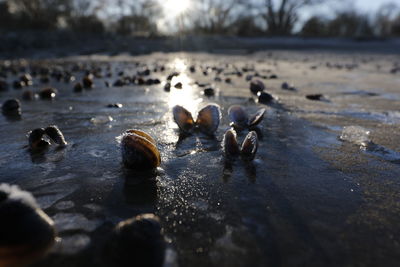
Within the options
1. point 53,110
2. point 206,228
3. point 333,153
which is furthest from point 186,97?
point 206,228

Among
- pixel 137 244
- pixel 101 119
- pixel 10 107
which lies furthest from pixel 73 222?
pixel 10 107

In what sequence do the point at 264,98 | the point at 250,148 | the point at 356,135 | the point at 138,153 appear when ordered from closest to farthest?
the point at 138,153, the point at 250,148, the point at 356,135, the point at 264,98

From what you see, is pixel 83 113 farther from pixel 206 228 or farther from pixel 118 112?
pixel 206 228

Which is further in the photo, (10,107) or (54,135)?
(10,107)

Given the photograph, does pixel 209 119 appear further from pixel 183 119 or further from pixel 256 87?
pixel 256 87

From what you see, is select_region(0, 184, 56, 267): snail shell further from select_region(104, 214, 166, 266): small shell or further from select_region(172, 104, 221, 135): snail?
select_region(172, 104, 221, 135): snail

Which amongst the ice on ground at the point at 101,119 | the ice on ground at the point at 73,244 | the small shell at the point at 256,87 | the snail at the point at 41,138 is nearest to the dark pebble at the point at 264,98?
the small shell at the point at 256,87

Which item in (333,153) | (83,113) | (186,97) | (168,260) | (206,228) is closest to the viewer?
(168,260)
